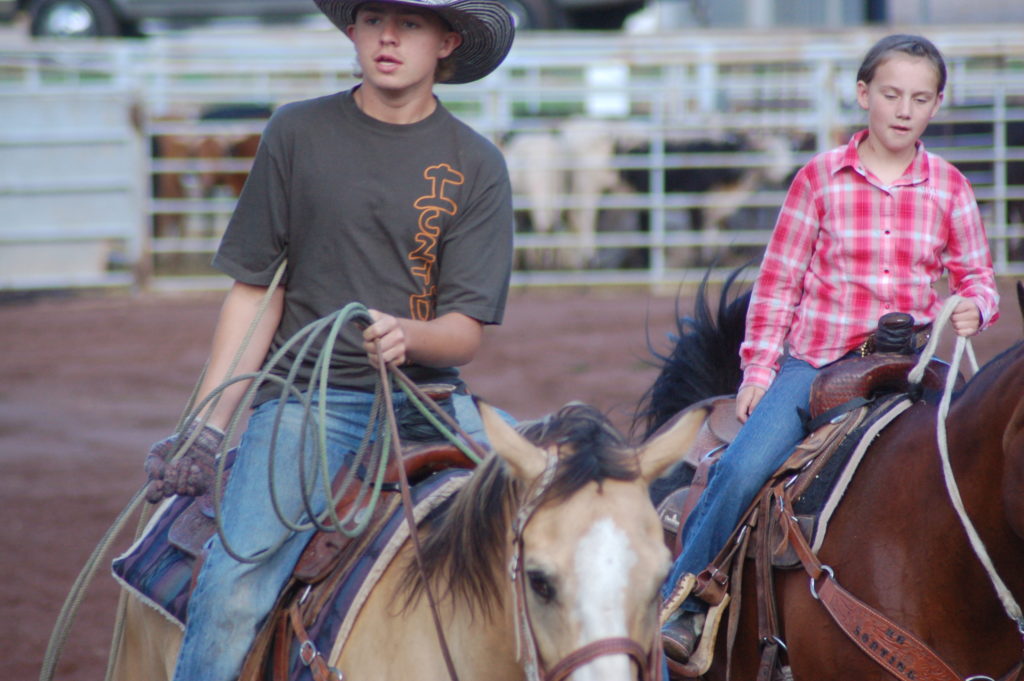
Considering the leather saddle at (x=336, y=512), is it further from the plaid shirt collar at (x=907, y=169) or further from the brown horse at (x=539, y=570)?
the plaid shirt collar at (x=907, y=169)

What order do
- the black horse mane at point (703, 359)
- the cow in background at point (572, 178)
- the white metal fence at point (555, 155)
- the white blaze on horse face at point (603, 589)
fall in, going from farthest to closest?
1. the cow in background at point (572, 178)
2. the white metal fence at point (555, 155)
3. the black horse mane at point (703, 359)
4. the white blaze on horse face at point (603, 589)

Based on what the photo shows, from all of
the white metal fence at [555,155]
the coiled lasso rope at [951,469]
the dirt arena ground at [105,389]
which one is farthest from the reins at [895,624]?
the white metal fence at [555,155]

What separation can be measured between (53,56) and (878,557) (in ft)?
47.8

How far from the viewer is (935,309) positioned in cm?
327

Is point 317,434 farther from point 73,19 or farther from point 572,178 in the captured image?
point 73,19

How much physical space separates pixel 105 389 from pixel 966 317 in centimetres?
818

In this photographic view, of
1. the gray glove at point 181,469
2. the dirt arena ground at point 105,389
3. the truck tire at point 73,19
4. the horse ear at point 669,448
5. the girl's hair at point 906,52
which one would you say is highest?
the truck tire at point 73,19

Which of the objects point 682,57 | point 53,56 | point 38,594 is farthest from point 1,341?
point 682,57

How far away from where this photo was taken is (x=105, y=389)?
998cm

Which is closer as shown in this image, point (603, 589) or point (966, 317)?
point (603, 589)

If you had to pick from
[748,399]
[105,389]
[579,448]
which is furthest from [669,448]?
[105,389]

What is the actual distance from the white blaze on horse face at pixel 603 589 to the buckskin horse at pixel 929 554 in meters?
1.08

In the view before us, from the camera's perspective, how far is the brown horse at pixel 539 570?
1929 millimetres

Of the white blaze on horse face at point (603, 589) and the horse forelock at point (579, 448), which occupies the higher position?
the horse forelock at point (579, 448)
